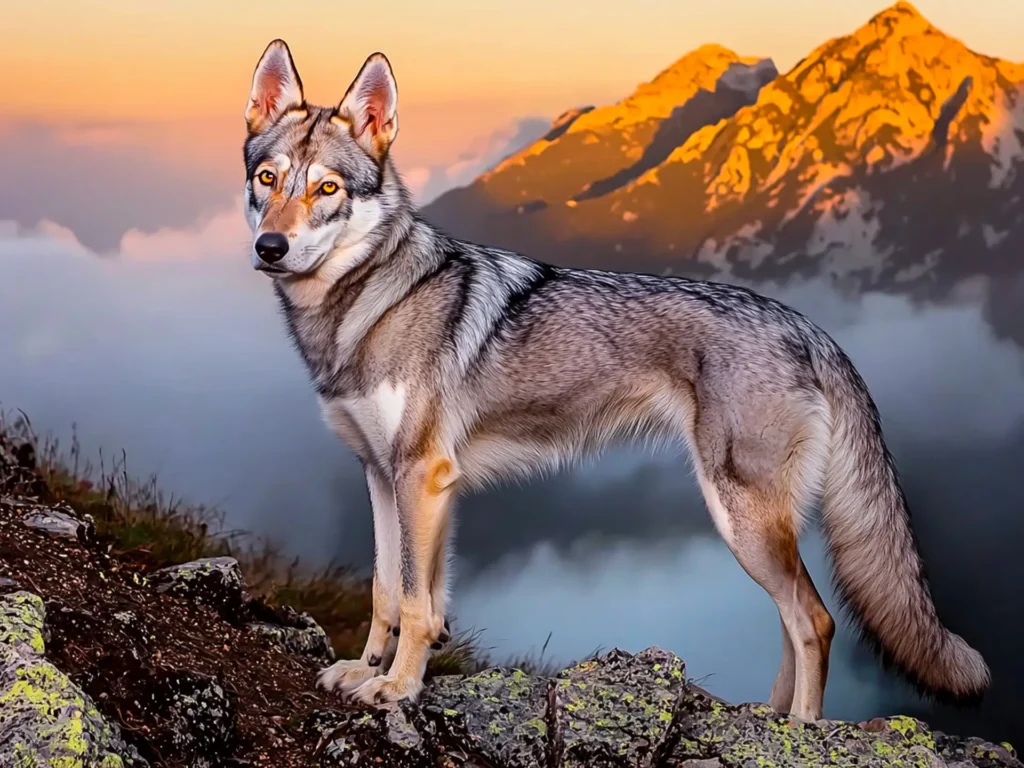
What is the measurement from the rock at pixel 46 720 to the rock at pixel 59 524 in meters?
1.16

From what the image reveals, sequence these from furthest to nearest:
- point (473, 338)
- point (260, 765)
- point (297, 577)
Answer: point (297, 577) → point (473, 338) → point (260, 765)

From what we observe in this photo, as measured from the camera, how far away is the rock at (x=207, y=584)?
17.1 feet

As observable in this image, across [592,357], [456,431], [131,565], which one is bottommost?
[131,565]

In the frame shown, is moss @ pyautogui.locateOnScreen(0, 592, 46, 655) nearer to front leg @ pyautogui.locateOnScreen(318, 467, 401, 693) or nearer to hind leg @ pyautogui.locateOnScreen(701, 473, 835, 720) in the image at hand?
front leg @ pyautogui.locateOnScreen(318, 467, 401, 693)

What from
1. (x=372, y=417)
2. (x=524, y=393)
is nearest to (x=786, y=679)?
(x=524, y=393)

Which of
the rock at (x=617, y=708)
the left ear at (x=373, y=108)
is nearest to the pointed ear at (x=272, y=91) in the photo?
the left ear at (x=373, y=108)

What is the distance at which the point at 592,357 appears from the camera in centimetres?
507

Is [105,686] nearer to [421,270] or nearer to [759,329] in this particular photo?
[421,270]

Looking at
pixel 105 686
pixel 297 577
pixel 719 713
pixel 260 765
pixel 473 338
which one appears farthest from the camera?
pixel 297 577

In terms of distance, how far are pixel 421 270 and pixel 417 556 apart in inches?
48.8

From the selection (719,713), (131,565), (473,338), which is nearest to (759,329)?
(473,338)

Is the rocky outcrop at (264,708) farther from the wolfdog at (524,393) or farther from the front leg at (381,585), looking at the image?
the wolfdog at (524,393)

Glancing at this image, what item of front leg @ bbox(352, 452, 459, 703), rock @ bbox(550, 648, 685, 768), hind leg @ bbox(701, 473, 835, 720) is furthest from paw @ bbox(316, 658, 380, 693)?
hind leg @ bbox(701, 473, 835, 720)

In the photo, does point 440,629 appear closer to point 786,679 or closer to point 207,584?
point 207,584
